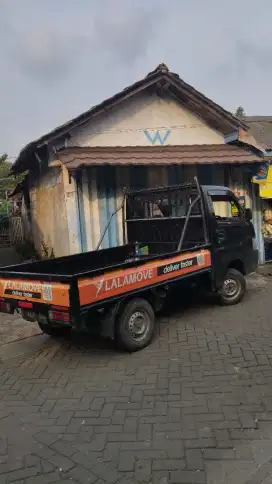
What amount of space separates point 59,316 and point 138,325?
1.25 metres

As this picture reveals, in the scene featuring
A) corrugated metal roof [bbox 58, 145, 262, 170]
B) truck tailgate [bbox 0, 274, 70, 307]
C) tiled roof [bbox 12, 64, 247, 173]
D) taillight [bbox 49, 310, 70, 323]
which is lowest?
taillight [bbox 49, 310, 70, 323]

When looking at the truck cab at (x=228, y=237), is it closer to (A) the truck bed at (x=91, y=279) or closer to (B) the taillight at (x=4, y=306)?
(A) the truck bed at (x=91, y=279)

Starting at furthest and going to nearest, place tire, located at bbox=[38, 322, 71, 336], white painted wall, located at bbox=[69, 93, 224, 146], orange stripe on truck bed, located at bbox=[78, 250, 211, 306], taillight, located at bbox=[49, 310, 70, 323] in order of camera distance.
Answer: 1. white painted wall, located at bbox=[69, 93, 224, 146]
2. tire, located at bbox=[38, 322, 71, 336]
3. orange stripe on truck bed, located at bbox=[78, 250, 211, 306]
4. taillight, located at bbox=[49, 310, 70, 323]

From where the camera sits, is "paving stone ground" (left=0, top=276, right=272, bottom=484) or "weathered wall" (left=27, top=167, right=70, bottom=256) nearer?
"paving stone ground" (left=0, top=276, right=272, bottom=484)

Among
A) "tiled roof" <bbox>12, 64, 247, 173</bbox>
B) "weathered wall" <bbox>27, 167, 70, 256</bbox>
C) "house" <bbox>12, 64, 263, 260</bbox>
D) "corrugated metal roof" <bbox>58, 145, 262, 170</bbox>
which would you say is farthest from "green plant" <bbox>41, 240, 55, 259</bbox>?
"corrugated metal roof" <bbox>58, 145, 262, 170</bbox>

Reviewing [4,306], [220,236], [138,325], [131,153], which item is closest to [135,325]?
[138,325]

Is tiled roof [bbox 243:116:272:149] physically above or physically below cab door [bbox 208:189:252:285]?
above

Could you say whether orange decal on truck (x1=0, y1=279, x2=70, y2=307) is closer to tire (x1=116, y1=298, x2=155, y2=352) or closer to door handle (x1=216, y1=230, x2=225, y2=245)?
tire (x1=116, y1=298, x2=155, y2=352)

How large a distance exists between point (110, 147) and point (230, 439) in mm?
7604

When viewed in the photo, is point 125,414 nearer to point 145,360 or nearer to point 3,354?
point 145,360

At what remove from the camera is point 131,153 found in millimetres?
9133

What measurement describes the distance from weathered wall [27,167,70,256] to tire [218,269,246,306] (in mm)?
4269

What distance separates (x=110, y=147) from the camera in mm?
9391

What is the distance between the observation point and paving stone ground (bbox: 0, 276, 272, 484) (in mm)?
2887
